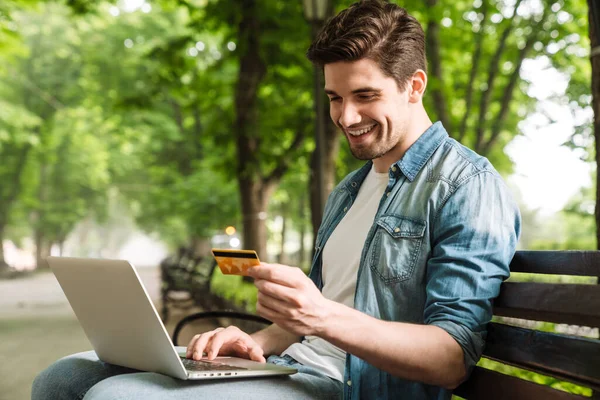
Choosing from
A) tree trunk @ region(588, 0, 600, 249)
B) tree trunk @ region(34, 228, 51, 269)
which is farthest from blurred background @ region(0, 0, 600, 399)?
tree trunk @ region(34, 228, 51, 269)

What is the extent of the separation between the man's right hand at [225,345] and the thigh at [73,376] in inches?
10.0

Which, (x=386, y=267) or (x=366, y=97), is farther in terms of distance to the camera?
(x=366, y=97)

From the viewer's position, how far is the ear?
2422 mm

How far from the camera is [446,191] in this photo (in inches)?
86.3

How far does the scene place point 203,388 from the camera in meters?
2.04

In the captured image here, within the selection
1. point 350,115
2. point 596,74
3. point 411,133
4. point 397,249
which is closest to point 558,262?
point 397,249

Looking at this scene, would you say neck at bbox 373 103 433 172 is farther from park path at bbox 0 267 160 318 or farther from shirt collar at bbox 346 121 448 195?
park path at bbox 0 267 160 318

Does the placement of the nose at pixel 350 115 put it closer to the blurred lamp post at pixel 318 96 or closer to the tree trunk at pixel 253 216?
the blurred lamp post at pixel 318 96

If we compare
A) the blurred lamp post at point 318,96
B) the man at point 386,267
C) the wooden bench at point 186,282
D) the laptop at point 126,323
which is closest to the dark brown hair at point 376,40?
the man at point 386,267

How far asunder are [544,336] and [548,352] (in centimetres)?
4

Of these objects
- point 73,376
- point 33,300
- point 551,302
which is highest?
point 551,302

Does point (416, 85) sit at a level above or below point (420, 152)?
above

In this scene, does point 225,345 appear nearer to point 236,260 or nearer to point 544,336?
point 236,260

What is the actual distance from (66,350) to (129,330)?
7916 mm
